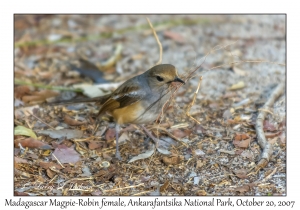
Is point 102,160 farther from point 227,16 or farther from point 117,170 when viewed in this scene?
point 227,16

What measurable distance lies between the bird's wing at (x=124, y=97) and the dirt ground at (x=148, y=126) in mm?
451

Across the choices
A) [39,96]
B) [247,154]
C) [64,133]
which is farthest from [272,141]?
[39,96]

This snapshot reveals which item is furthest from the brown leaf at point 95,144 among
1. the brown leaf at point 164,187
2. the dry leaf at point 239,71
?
the dry leaf at point 239,71

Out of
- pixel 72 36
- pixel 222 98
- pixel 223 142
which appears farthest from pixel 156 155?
pixel 72 36

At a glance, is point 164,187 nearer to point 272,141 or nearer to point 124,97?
point 124,97

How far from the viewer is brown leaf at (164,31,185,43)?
985 cm

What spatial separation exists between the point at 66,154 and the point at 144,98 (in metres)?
1.39

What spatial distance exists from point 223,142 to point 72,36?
16.7 feet

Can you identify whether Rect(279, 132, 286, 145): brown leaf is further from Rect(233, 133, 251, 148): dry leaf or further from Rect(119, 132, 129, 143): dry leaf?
Rect(119, 132, 129, 143): dry leaf

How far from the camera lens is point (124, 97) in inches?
263

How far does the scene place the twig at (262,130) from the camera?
596 centimetres

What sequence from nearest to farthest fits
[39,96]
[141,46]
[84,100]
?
1. [84,100]
2. [39,96]
3. [141,46]

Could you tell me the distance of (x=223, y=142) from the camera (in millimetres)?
6531

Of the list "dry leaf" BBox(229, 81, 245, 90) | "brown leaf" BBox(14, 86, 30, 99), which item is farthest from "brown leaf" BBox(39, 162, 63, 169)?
"dry leaf" BBox(229, 81, 245, 90)
